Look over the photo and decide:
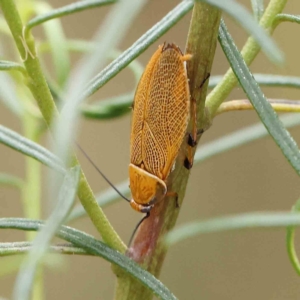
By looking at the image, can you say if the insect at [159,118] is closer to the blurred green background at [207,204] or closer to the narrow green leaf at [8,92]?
the narrow green leaf at [8,92]

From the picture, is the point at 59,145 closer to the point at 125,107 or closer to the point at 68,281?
the point at 125,107

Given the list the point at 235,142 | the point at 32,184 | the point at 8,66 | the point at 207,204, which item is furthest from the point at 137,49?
the point at 207,204

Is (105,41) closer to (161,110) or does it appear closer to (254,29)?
(254,29)

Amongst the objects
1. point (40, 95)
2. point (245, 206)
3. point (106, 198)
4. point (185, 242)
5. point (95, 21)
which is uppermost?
point (95, 21)

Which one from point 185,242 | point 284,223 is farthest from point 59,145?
point 185,242

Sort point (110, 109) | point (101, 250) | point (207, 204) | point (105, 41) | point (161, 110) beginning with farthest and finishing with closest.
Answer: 1. point (207, 204)
2. point (110, 109)
3. point (161, 110)
4. point (101, 250)
5. point (105, 41)

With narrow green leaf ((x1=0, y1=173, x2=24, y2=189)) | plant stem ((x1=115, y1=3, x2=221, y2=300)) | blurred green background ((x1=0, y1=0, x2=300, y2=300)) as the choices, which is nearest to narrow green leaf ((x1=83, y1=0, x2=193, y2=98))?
plant stem ((x1=115, y1=3, x2=221, y2=300))

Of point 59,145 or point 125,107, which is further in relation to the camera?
point 125,107
